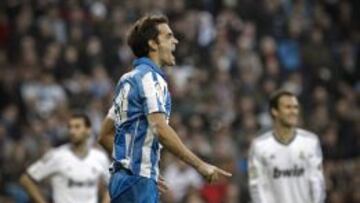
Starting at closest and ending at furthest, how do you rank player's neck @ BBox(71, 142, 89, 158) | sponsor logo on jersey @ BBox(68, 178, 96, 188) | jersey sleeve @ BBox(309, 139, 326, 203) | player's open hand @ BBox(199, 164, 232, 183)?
player's open hand @ BBox(199, 164, 232, 183) < jersey sleeve @ BBox(309, 139, 326, 203) < sponsor logo on jersey @ BBox(68, 178, 96, 188) < player's neck @ BBox(71, 142, 89, 158)

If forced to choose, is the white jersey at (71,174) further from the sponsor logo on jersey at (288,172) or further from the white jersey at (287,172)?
the sponsor logo on jersey at (288,172)

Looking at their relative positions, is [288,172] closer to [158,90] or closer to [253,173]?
[253,173]

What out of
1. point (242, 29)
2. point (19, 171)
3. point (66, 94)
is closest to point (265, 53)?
point (242, 29)

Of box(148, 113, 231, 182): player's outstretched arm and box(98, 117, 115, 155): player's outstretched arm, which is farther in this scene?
box(98, 117, 115, 155): player's outstretched arm

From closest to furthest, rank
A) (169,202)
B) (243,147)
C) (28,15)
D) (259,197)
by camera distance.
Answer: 1. (259,197)
2. (169,202)
3. (243,147)
4. (28,15)

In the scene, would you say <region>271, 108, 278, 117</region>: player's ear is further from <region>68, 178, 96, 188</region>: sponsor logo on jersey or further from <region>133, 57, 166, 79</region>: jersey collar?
<region>133, 57, 166, 79</region>: jersey collar

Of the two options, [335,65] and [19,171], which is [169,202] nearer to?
[19,171]

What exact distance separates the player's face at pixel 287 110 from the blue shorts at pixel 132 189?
11.9 ft

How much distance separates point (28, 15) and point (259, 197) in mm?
9420

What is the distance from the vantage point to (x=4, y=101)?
18.2 meters

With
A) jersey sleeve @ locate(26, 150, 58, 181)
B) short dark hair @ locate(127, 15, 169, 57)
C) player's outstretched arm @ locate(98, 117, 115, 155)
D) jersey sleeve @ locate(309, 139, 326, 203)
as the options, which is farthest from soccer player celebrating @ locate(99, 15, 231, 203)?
jersey sleeve @ locate(26, 150, 58, 181)

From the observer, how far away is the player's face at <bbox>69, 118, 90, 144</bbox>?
11617 mm

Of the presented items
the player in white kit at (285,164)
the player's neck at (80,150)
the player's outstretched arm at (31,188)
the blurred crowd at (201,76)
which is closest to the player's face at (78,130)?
the player's neck at (80,150)

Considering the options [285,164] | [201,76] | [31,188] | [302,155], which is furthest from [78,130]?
[201,76]
